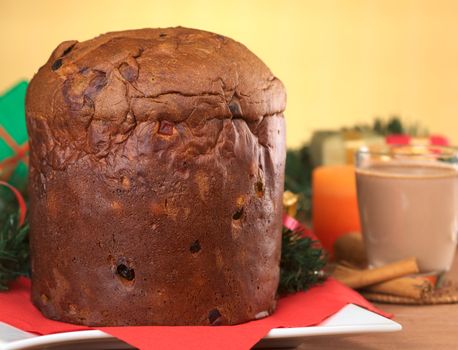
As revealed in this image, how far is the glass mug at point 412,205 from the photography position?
1.24 m

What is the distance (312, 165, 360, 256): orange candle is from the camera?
1490 mm

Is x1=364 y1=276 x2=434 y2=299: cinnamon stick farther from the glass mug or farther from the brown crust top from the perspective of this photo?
the brown crust top

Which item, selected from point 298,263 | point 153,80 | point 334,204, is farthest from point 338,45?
point 153,80

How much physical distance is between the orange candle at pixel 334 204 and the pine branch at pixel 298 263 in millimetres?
339

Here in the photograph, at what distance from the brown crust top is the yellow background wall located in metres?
2.53

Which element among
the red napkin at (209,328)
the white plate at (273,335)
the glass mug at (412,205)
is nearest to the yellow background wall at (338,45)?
the glass mug at (412,205)

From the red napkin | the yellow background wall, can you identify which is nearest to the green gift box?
the red napkin

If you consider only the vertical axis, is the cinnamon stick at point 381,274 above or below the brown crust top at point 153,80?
below

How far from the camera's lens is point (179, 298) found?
0.89 m

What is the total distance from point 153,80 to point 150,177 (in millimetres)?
105

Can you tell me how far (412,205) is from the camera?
1.24 metres

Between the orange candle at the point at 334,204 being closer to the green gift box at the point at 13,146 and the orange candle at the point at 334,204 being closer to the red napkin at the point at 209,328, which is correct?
the red napkin at the point at 209,328

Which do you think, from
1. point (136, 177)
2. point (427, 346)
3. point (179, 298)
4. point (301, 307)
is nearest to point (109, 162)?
point (136, 177)

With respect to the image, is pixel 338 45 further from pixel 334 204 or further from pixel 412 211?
pixel 412 211
